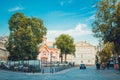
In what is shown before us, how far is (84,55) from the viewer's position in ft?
513

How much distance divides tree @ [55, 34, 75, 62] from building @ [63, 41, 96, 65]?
110 feet

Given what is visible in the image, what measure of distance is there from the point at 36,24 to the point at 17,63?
80.9 ft

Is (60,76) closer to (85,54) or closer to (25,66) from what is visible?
(25,66)

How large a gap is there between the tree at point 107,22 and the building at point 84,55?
10667 cm

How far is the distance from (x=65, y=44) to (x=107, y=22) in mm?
74363

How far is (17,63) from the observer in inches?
2386

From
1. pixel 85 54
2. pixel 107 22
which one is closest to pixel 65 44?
pixel 85 54

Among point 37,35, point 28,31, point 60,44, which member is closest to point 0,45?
point 60,44

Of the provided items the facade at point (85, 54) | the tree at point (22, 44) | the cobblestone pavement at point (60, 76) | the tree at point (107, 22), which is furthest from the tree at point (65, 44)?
the cobblestone pavement at point (60, 76)

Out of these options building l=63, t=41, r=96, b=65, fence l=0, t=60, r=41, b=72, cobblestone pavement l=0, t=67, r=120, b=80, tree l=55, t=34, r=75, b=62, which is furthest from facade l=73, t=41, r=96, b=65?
cobblestone pavement l=0, t=67, r=120, b=80

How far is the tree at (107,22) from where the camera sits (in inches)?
1750

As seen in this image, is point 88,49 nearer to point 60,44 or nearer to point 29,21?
point 60,44

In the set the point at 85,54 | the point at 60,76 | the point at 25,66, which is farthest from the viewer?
the point at 85,54

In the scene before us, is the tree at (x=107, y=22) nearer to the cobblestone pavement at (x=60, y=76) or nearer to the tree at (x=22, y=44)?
the cobblestone pavement at (x=60, y=76)
